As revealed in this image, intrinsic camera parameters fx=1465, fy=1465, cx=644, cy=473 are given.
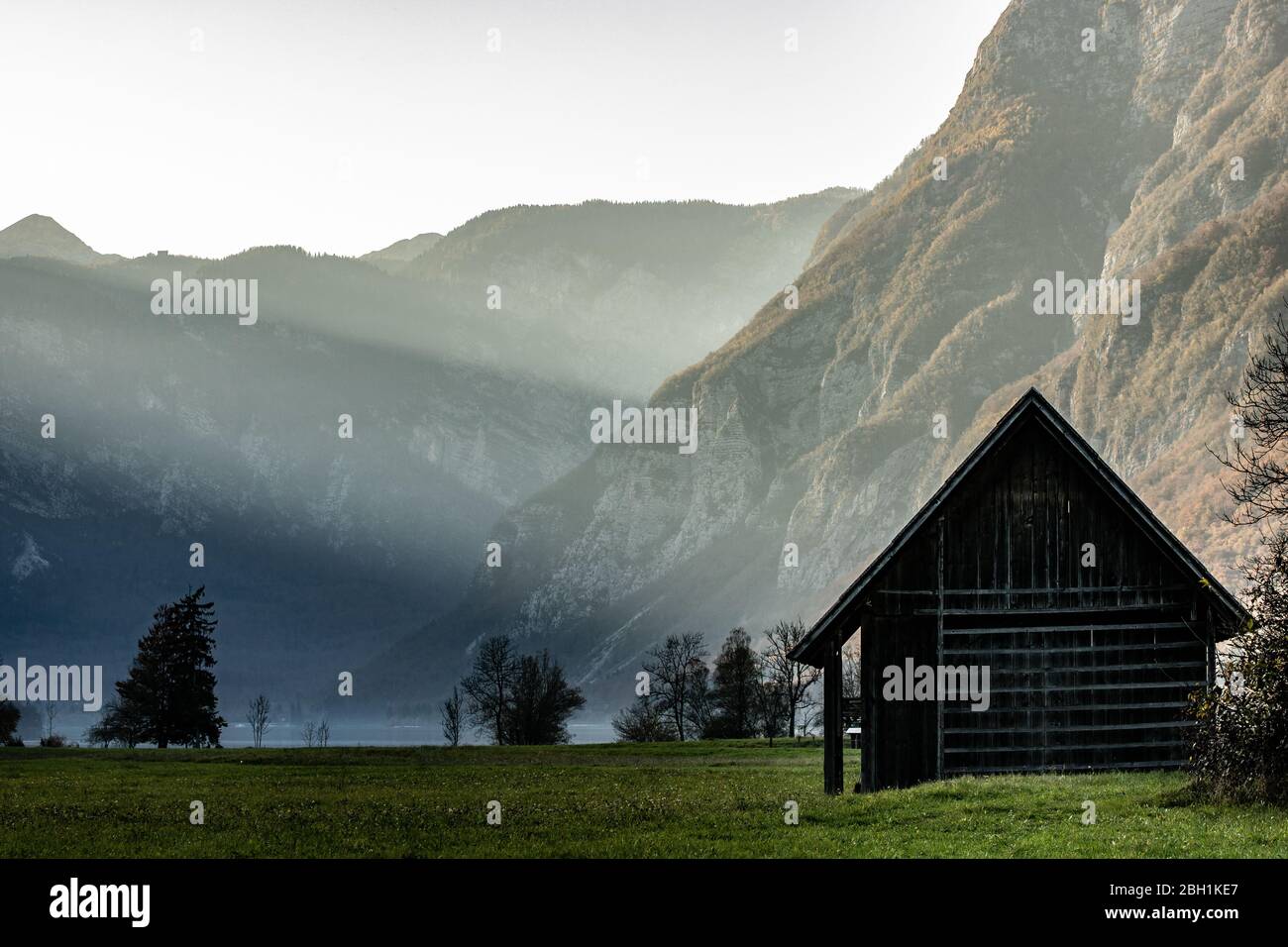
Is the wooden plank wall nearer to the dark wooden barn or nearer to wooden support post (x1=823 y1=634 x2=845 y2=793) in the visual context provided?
the dark wooden barn

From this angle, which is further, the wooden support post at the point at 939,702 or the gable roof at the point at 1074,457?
the wooden support post at the point at 939,702

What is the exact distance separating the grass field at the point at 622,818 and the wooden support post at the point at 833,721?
0.77 meters

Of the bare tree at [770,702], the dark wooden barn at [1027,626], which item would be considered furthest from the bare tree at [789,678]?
the dark wooden barn at [1027,626]

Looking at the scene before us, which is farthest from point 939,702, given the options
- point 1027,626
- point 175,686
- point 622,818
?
point 175,686

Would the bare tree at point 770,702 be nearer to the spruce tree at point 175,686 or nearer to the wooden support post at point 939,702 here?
the spruce tree at point 175,686

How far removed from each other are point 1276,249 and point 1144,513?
178738 millimetres

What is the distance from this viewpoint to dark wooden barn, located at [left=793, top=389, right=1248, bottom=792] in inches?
1401

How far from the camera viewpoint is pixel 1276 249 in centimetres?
19562

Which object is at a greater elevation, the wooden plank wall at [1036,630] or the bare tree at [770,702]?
the wooden plank wall at [1036,630]

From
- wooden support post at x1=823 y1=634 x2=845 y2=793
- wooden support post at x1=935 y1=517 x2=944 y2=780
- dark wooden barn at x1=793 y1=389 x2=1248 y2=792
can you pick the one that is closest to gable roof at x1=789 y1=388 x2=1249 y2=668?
dark wooden barn at x1=793 y1=389 x2=1248 y2=792

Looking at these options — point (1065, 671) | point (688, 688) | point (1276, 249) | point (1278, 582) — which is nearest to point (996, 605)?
point (1065, 671)

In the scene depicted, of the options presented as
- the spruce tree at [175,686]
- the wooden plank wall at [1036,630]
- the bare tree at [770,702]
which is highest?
the wooden plank wall at [1036,630]

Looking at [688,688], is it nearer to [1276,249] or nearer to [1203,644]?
[1276,249]

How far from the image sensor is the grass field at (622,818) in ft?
75.0
